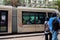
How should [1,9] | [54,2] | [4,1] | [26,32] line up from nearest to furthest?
[1,9] < [26,32] < [4,1] < [54,2]

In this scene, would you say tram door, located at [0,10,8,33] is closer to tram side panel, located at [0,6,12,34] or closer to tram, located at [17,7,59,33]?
tram side panel, located at [0,6,12,34]

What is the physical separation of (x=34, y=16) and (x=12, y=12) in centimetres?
249

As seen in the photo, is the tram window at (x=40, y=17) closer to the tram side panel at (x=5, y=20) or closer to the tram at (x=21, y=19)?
the tram at (x=21, y=19)

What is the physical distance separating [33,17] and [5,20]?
3.21 metres

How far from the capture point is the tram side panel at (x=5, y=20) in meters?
22.5

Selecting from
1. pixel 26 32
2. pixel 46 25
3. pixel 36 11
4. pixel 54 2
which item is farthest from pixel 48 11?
pixel 54 2

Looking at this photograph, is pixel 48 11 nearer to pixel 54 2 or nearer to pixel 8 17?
pixel 8 17

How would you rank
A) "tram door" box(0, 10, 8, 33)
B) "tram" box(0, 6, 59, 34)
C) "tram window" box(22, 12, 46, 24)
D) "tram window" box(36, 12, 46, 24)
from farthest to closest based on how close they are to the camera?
"tram window" box(36, 12, 46, 24), "tram window" box(22, 12, 46, 24), "tram" box(0, 6, 59, 34), "tram door" box(0, 10, 8, 33)

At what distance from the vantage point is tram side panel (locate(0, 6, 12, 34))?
22.5 m

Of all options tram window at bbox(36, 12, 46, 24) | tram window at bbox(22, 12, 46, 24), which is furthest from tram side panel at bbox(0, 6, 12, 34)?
tram window at bbox(36, 12, 46, 24)

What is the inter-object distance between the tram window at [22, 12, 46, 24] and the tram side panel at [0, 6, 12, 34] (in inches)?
64.1

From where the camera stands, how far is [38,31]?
24953mm

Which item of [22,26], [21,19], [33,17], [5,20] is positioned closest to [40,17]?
[33,17]

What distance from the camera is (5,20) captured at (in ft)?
75.1
